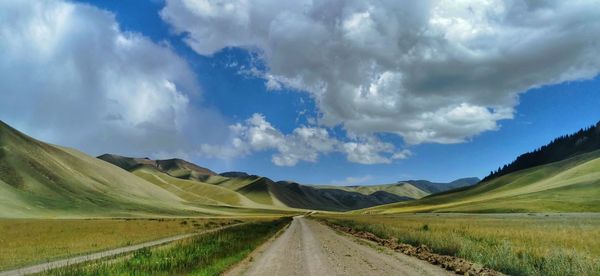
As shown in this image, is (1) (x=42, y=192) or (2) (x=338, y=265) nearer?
(2) (x=338, y=265)

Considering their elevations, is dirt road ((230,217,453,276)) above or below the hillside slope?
below

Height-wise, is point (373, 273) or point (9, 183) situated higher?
point (9, 183)

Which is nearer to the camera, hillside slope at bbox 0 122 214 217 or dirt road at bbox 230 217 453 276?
dirt road at bbox 230 217 453 276

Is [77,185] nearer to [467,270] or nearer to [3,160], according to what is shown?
[3,160]

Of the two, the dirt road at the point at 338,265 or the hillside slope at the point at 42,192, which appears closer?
the dirt road at the point at 338,265

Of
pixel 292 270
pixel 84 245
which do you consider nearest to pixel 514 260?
pixel 292 270

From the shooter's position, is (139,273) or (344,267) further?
(344,267)

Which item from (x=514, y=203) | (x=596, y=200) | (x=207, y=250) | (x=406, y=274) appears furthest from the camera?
(x=514, y=203)

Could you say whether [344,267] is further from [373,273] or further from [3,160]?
[3,160]

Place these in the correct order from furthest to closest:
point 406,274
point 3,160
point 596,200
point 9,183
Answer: point 3,160 < point 9,183 < point 596,200 < point 406,274

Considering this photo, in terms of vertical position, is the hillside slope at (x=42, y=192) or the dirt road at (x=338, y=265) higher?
the hillside slope at (x=42, y=192)

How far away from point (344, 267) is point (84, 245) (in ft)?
110

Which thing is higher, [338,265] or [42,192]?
[42,192]

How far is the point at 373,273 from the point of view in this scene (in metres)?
18.9
